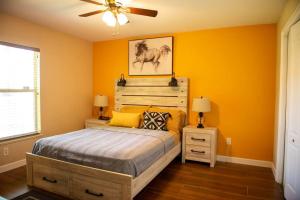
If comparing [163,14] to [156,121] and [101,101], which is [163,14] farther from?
[101,101]

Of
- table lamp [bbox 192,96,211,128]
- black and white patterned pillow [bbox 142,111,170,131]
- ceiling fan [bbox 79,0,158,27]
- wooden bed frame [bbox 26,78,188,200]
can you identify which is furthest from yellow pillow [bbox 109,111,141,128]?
ceiling fan [bbox 79,0,158,27]

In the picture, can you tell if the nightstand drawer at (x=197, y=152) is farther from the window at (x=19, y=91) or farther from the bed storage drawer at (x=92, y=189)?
the window at (x=19, y=91)

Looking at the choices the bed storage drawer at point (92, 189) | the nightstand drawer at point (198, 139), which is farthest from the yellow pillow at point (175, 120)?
the bed storage drawer at point (92, 189)

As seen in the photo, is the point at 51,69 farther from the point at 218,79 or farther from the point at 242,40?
the point at 242,40

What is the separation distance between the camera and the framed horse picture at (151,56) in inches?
159

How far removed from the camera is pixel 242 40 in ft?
11.5

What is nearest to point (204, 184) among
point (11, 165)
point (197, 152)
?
point (197, 152)

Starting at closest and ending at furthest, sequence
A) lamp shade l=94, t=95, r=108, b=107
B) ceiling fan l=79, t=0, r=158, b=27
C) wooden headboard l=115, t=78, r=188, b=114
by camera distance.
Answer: ceiling fan l=79, t=0, r=158, b=27 → wooden headboard l=115, t=78, r=188, b=114 → lamp shade l=94, t=95, r=108, b=107

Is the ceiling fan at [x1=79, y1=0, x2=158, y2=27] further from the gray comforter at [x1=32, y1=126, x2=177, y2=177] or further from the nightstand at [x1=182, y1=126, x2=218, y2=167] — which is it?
the nightstand at [x1=182, y1=126, x2=218, y2=167]

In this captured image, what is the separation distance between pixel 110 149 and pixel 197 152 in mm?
1792

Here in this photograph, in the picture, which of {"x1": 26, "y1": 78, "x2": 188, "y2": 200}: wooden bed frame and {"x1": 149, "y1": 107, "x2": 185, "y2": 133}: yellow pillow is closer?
{"x1": 26, "y1": 78, "x2": 188, "y2": 200}: wooden bed frame

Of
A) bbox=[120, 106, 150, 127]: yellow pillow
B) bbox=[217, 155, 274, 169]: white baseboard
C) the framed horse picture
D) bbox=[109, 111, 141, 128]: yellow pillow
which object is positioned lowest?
bbox=[217, 155, 274, 169]: white baseboard

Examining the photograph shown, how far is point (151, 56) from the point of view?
13.7 ft

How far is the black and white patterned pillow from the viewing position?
3518mm
